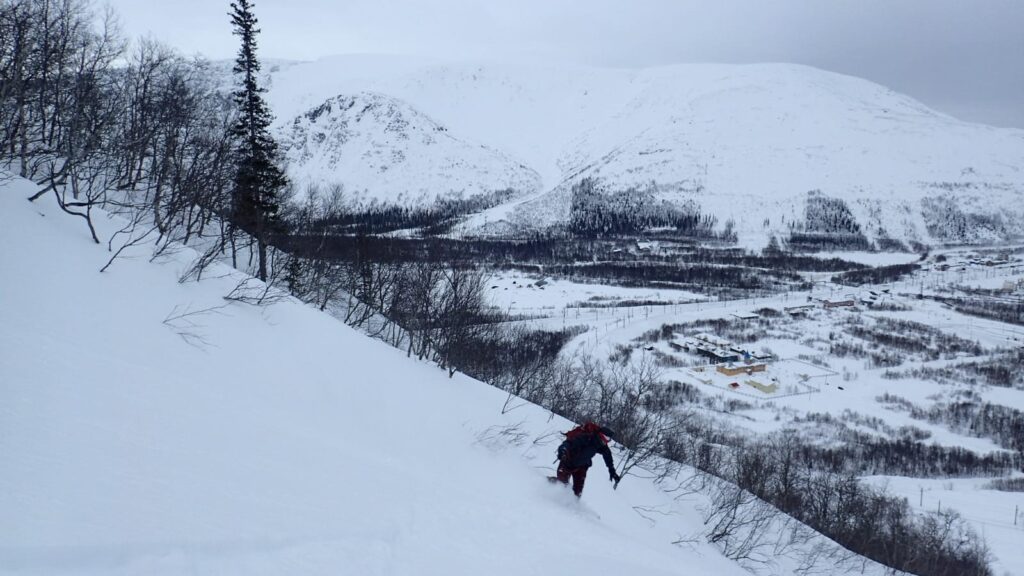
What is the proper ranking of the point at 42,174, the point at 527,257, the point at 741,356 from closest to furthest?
1. the point at 42,174
2. the point at 741,356
3. the point at 527,257

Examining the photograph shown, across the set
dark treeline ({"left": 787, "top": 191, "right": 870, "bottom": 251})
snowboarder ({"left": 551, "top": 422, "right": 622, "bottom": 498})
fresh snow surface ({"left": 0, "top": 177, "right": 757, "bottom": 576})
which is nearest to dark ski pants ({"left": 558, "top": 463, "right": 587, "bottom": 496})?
snowboarder ({"left": 551, "top": 422, "right": 622, "bottom": 498})

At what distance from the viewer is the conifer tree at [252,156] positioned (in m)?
19.9

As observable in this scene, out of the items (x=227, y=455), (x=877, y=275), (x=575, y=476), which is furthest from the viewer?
(x=877, y=275)

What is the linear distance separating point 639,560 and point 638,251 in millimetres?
148497

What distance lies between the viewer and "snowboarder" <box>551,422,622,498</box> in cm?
795

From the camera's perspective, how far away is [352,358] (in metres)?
9.97

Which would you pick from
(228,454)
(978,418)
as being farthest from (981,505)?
(228,454)

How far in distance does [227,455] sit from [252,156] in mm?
18862

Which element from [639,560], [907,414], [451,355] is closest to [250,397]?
[639,560]

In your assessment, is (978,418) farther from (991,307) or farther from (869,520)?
(991,307)

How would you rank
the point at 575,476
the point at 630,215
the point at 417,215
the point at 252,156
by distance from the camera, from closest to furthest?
the point at 575,476, the point at 252,156, the point at 630,215, the point at 417,215

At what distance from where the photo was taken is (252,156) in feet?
67.9

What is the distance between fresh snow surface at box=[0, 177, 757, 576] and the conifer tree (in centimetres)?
1178

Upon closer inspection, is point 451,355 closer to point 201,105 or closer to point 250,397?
point 250,397
